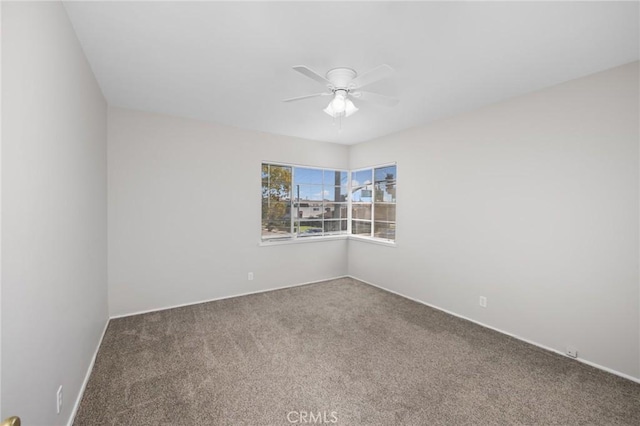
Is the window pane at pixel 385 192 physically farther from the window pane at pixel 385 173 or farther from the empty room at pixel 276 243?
the empty room at pixel 276 243

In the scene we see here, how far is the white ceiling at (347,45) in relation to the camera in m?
1.72

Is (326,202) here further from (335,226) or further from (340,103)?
(340,103)

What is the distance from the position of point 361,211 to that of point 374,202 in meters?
0.41

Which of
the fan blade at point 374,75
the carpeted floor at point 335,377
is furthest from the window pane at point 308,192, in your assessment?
the fan blade at point 374,75

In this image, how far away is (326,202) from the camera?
5312 millimetres

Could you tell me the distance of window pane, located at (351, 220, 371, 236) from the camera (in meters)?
5.17

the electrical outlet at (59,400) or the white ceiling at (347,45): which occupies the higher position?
the white ceiling at (347,45)

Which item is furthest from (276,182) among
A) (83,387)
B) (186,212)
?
(83,387)

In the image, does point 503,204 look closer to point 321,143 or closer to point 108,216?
point 321,143

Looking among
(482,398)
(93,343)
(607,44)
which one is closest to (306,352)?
(482,398)

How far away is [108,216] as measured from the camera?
3314 millimetres

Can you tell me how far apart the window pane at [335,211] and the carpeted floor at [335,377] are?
2.27 m

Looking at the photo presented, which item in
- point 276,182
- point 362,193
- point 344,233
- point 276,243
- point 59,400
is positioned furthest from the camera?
point 344,233

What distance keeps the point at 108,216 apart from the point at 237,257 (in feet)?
5.52
